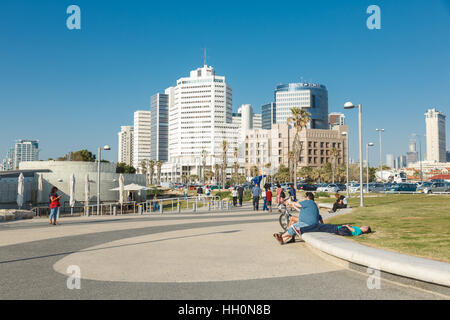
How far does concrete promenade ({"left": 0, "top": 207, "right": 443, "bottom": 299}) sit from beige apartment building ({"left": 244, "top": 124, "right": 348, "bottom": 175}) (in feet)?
470

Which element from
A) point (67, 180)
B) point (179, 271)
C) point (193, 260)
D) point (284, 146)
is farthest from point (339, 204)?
point (284, 146)

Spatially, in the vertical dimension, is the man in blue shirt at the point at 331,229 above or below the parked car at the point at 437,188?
above

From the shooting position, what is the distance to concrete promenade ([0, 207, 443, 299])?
17.5 feet

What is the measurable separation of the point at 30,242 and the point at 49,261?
11.5 ft

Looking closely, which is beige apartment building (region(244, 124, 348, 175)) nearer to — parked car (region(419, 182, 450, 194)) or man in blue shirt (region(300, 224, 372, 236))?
parked car (region(419, 182, 450, 194))

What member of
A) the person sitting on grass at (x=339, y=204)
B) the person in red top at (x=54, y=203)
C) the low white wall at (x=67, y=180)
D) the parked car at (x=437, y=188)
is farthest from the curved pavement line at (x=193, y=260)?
the parked car at (x=437, y=188)

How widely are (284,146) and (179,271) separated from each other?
152 meters

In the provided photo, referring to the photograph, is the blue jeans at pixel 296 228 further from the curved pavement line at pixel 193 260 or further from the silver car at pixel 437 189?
the silver car at pixel 437 189

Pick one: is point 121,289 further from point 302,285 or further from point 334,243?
point 334,243

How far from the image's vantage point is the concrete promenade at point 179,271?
532 centimetres

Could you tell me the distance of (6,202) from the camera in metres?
32.3

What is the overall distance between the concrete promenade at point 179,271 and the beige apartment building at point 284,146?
143275 mm

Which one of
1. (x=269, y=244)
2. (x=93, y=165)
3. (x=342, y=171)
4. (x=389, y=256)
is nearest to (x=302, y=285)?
(x=389, y=256)

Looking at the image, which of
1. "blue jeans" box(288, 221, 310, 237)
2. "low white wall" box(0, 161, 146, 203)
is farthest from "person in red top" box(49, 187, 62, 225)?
"low white wall" box(0, 161, 146, 203)
